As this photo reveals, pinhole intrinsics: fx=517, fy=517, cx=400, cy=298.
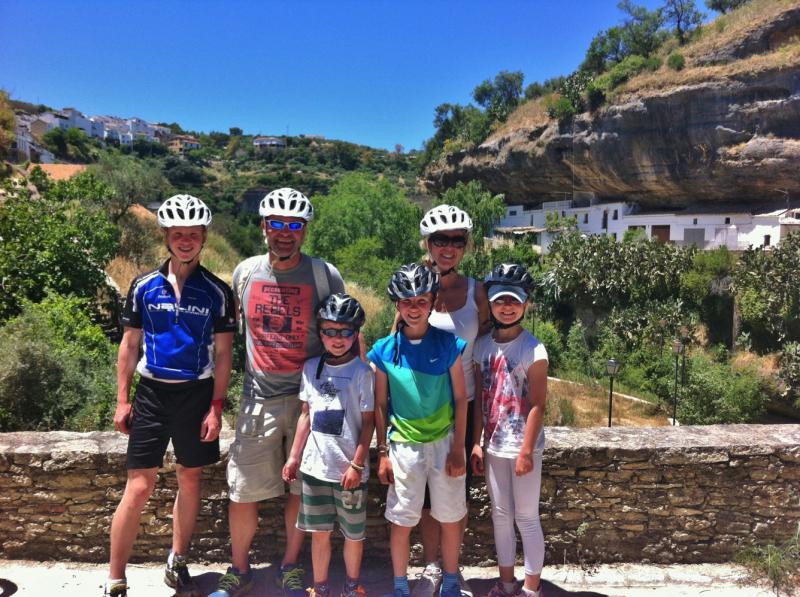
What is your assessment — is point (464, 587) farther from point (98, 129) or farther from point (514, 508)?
point (98, 129)

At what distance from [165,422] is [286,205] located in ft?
4.10

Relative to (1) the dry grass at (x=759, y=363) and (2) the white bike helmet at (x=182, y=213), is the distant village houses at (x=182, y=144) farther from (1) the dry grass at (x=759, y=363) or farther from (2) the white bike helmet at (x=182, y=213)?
(2) the white bike helmet at (x=182, y=213)

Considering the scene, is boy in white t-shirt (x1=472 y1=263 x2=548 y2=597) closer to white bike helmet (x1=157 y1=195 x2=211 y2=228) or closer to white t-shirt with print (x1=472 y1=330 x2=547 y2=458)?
white t-shirt with print (x1=472 y1=330 x2=547 y2=458)

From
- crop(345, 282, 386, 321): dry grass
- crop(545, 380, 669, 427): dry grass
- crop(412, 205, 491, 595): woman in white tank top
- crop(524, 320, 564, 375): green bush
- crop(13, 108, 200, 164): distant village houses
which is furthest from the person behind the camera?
crop(13, 108, 200, 164): distant village houses

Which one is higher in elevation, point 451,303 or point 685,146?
point 685,146

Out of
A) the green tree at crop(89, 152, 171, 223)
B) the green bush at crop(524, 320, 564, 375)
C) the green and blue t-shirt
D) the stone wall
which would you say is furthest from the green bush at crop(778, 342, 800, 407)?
the green tree at crop(89, 152, 171, 223)

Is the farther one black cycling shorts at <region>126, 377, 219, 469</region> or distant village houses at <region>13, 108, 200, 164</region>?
distant village houses at <region>13, 108, 200, 164</region>

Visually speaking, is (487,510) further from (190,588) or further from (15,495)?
(15,495)

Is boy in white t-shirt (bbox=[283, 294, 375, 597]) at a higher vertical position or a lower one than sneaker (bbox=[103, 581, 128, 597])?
higher

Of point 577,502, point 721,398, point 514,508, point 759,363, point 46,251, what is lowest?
point 721,398

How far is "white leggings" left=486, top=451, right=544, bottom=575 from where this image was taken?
2576 millimetres

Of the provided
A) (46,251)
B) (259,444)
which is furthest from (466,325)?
(46,251)

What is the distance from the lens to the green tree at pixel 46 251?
7.76 m

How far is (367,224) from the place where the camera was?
3266cm
